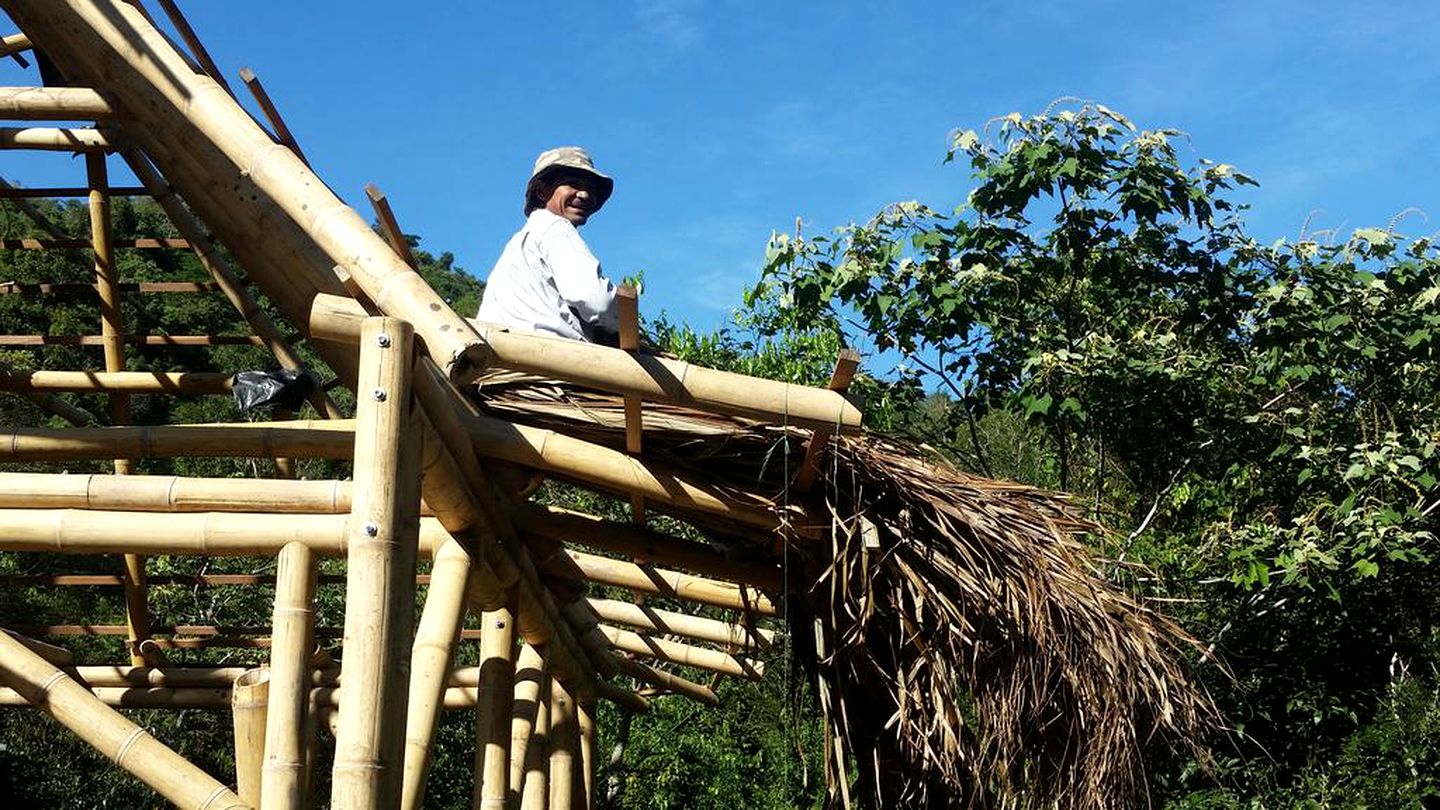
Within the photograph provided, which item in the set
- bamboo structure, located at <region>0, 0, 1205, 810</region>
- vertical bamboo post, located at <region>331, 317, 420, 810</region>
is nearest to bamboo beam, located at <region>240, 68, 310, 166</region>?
bamboo structure, located at <region>0, 0, 1205, 810</region>

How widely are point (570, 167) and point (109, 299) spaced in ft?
9.31

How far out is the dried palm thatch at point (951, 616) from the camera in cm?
439

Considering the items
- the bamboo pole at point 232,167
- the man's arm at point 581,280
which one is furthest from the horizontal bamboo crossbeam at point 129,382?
the man's arm at point 581,280

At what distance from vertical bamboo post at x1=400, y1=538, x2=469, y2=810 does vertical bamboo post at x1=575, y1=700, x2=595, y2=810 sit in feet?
9.86

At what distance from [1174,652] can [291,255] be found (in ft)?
10.5

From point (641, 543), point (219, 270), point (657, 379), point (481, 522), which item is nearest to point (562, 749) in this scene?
point (641, 543)

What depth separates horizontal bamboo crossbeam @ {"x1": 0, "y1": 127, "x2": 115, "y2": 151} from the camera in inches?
257

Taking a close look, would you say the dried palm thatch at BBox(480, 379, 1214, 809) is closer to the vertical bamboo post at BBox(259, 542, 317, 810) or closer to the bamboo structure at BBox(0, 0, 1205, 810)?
the bamboo structure at BBox(0, 0, 1205, 810)

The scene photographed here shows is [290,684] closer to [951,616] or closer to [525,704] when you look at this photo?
[951,616]

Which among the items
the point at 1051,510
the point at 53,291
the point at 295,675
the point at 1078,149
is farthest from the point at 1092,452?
the point at 295,675

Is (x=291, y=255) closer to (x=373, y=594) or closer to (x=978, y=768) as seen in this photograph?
(x=373, y=594)

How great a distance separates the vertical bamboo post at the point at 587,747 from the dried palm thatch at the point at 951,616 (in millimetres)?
2801

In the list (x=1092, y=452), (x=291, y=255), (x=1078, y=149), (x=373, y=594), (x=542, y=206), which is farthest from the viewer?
(x=1092, y=452)

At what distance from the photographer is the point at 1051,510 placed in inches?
192
